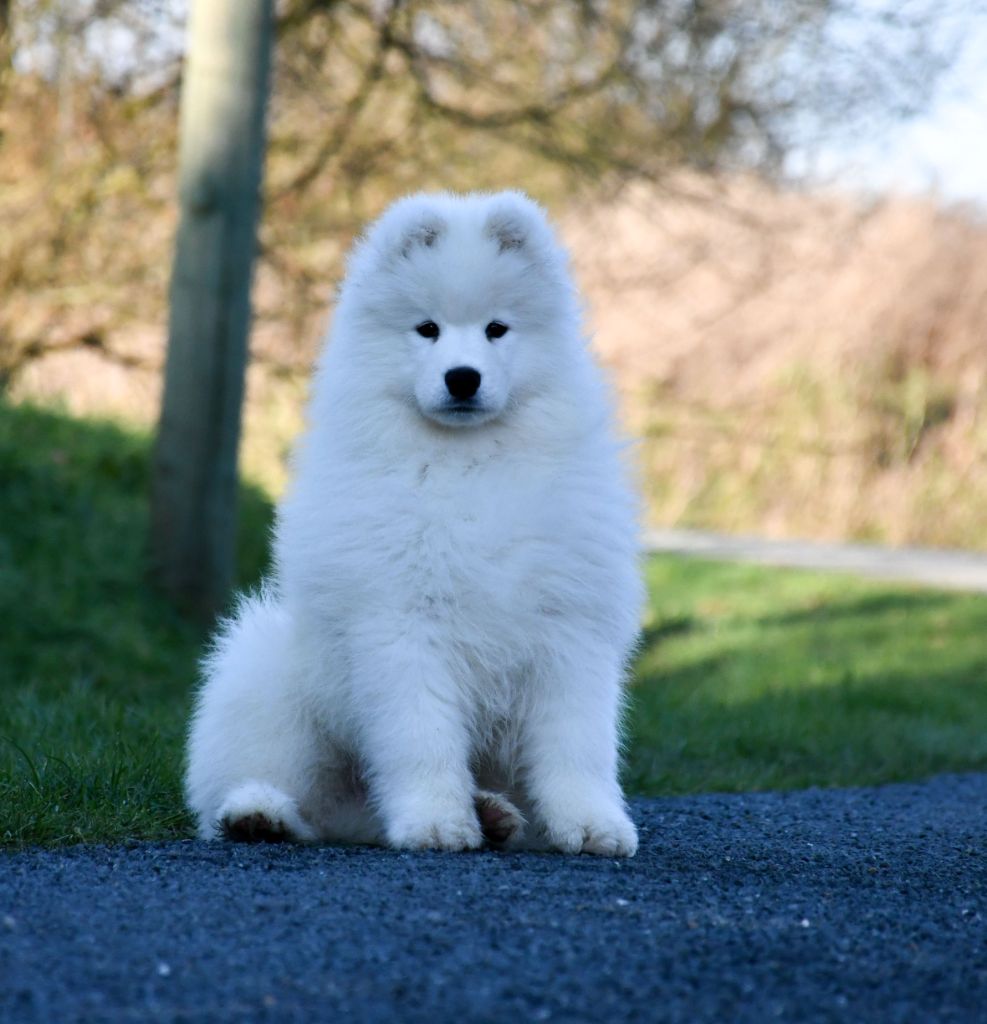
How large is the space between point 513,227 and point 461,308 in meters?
0.29

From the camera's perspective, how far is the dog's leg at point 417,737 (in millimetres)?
3928

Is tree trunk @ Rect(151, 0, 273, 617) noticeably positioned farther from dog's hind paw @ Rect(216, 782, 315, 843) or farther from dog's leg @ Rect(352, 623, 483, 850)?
dog's leg @ Rect(352, 623, 483, 850)

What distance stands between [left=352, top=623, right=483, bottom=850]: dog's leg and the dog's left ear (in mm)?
1085

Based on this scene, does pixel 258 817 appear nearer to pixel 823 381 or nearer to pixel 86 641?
pixel 86 641

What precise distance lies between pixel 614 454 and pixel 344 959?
1.87 m

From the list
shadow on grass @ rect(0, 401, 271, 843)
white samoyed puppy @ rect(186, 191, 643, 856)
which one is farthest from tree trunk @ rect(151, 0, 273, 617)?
white samoyed puppy @ rect(186, 191, 643, 856)

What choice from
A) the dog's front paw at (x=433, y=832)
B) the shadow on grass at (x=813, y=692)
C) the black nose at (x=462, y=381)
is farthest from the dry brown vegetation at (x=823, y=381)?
the dog's front paw at (x=433, y=832)

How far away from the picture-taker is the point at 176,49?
10680 mm

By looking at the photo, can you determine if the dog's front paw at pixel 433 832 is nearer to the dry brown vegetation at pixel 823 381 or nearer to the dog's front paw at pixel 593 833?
the dog's front paw at pixel 593 833

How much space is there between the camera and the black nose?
399 cm

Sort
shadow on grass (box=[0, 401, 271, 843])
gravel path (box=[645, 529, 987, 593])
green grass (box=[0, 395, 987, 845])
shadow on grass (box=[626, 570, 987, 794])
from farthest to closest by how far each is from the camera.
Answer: gravel path (box=[645, 529, 987, 593])
shadow on grass (box=[626, 570, 987, 794])
green grass (box=[0, 395, 987, 845])
shadow on grass (box=[0, 401, 271, 843])

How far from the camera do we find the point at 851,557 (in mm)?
14953

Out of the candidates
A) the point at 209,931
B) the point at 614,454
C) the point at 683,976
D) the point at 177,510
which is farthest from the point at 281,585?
the point at 177,510

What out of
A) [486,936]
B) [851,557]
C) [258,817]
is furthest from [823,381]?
[486,936]
